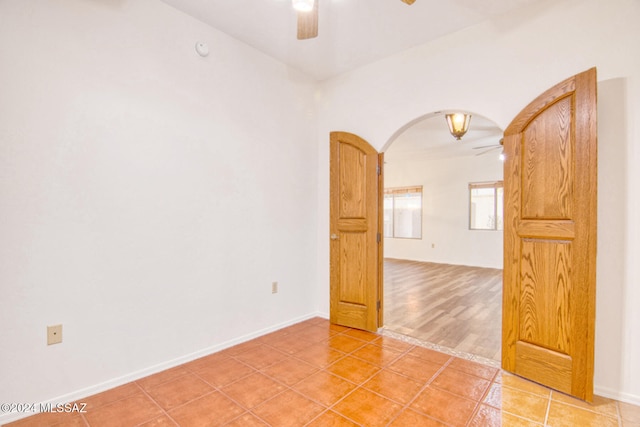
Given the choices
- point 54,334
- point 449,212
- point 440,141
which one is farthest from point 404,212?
point 54,334

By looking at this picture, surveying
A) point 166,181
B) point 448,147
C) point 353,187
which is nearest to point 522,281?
point 353,187

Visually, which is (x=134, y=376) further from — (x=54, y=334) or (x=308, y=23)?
(x=308, y=23)

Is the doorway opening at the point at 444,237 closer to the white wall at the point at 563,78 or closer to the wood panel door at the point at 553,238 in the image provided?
the wood panel door at the point at 553,238

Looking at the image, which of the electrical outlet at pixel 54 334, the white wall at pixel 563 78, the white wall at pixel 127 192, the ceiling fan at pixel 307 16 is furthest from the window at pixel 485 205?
the electrical outlet at pixel 54 334

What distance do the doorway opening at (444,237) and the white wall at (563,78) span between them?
0.90 m

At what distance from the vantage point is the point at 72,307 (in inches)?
78.7

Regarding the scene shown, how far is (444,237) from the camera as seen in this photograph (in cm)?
804

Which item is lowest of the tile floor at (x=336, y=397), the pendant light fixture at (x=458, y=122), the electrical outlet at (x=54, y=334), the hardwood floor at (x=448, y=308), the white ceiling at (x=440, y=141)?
the hardwood floor at (x=448, y=308)

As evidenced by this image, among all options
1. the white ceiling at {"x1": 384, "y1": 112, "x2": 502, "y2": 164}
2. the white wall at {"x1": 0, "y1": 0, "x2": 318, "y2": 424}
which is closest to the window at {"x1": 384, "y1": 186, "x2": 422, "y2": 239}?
the white ceiling at {"x1": 384, "y1": 112, "x2": 502, "y2": 164}

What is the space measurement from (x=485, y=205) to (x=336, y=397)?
694cm

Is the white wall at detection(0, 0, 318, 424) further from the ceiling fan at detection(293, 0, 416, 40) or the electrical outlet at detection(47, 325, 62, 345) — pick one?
the ceiling fan at detection(293, 0, 416, 40)

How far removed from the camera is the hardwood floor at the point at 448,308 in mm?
3061

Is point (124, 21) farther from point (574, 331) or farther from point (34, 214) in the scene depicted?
point (574, 331)

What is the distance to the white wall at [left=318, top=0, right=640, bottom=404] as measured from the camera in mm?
2014
